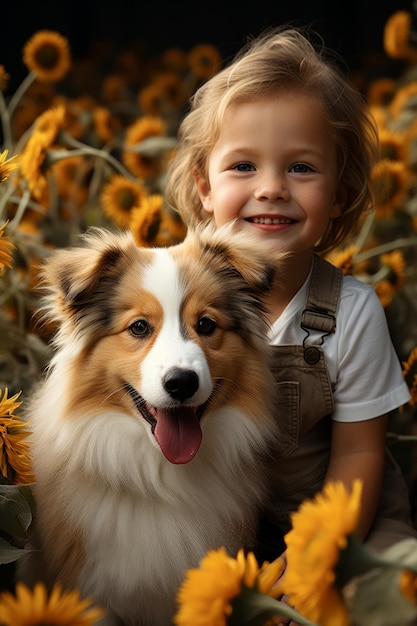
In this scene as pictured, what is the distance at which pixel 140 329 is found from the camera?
1651 mm

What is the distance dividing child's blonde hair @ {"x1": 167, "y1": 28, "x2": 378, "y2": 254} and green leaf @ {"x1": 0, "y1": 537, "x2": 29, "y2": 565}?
1.24 metres

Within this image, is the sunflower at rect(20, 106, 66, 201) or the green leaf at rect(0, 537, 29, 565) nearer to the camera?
the green leaf at rect(0, 537, 29, 565)

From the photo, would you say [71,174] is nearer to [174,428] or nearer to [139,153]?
[139,153]

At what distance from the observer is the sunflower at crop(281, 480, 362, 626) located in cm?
99

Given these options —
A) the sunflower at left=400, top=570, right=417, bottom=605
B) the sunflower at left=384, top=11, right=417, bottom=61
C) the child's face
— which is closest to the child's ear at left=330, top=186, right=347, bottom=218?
the child's face

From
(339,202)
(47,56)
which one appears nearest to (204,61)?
(47,56)

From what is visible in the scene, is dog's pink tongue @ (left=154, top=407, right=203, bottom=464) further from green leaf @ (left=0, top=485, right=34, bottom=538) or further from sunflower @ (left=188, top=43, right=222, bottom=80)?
sunflower @ (left=188, top=43, right=222, bottom=80)

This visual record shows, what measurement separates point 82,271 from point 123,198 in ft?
4.20

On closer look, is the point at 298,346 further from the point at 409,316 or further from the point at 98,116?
the point at 98,116

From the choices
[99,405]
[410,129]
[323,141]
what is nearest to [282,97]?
[323,141]

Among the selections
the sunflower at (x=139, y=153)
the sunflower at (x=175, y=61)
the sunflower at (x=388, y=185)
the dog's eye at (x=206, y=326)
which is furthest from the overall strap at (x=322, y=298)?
the sunflower at (x=175, y=61)

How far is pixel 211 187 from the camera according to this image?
7.30 feet

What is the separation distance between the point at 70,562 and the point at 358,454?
0.80 m

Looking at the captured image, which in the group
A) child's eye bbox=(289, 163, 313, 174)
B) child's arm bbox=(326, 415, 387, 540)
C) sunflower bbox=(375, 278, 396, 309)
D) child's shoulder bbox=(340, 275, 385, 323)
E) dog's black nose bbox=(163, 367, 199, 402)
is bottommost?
child's arm bbox=(326, 415, 387, 540)
